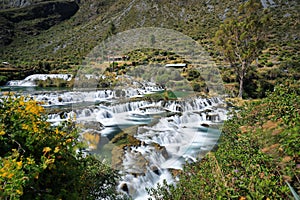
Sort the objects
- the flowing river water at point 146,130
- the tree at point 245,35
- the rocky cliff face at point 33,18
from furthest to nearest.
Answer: the rocky cliff face at point 33,18, the tree at point 245,35, the flowing river water at point 146,130

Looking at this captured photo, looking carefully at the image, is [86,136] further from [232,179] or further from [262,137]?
[262,137]

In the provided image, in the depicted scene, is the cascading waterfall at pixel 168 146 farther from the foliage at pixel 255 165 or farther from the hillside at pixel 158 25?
the hillside at pixel 158 25

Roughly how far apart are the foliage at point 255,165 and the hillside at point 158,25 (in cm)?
880

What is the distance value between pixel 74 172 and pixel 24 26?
81359 millimetres

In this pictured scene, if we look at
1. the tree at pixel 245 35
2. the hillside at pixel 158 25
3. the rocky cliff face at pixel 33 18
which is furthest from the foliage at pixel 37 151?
the rocky cliff face at pixel 33 18

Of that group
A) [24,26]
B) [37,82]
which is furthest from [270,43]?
[24,26]

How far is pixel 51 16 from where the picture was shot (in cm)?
8481

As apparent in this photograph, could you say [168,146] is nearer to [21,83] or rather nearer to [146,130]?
[146,130]

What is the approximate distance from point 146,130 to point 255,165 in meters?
1.98

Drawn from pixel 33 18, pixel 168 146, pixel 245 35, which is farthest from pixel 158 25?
pixel 33 18

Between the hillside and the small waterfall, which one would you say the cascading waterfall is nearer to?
the hillside

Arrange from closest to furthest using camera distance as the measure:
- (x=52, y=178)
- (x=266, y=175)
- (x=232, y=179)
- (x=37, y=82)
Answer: (x=52, y=178) → (x=266, y=175) → (x=232, y=179) → (x=37, y=82)

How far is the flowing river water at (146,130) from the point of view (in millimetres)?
Result: 3486

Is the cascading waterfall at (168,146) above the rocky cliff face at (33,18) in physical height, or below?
below
